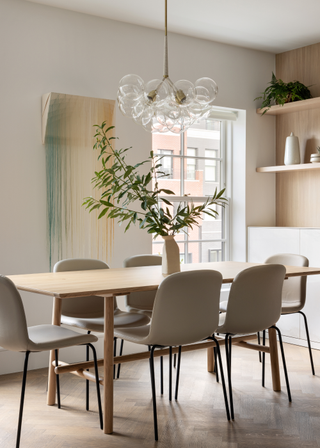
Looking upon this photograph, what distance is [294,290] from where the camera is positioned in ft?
14.4

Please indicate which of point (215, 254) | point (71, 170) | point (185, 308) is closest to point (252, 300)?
point (185, 308)

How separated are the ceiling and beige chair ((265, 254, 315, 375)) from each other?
2110 mm

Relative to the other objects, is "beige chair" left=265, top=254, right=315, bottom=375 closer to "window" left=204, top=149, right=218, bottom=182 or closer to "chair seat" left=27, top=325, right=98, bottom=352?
"window" left=204, top=149, right=218, bottom=182

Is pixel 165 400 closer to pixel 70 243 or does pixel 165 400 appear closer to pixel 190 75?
pixel 70 243

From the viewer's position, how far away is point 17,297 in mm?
2738

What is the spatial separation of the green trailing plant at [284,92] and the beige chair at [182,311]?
9.95 feet

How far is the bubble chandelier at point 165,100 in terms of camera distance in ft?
10.4

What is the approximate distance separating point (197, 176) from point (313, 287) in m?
1.63

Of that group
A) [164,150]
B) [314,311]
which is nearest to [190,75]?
[164,150]

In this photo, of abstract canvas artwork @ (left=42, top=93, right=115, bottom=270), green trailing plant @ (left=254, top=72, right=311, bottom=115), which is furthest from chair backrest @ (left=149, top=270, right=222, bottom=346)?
green trailing plant @ (left=254, top=72, right=311, bottom=115)

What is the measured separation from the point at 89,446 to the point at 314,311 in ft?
9.38

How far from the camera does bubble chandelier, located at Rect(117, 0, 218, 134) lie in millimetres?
3170

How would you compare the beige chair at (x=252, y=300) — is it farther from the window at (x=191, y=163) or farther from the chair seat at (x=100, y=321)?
the window at (x=191, y=163)

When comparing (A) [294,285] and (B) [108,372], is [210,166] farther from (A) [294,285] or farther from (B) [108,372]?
(B) [108,372]
